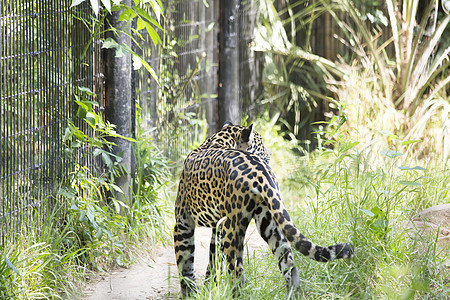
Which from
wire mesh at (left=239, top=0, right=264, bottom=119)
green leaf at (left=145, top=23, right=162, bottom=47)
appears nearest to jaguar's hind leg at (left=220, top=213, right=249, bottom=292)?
green leaf at (left=145, top=23, right=162, bottom=47)

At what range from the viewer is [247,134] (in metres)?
4.08

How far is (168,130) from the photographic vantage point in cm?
605

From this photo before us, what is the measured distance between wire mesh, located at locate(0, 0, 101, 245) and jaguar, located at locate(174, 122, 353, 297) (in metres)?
1.00

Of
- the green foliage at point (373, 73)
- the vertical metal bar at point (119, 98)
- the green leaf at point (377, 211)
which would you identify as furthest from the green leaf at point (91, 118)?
the green foliage at point (373, 73)

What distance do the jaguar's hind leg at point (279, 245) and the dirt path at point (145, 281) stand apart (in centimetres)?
32

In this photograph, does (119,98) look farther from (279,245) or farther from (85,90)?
(279,245)

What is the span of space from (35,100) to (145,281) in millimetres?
1507

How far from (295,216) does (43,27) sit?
8.67 feet

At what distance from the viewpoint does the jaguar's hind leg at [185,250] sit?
12.7 feet

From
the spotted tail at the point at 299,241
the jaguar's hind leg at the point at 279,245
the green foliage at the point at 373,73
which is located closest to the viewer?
the spotted tail at the point at 299,241

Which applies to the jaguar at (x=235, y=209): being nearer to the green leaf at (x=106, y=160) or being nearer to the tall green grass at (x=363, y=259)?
the tall green grass at (x=363, y=259)

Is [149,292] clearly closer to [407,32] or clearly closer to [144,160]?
[144,160]

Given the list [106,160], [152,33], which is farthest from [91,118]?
[152,33]

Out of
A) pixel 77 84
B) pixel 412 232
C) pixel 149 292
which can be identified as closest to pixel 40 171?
pixel 77 84
